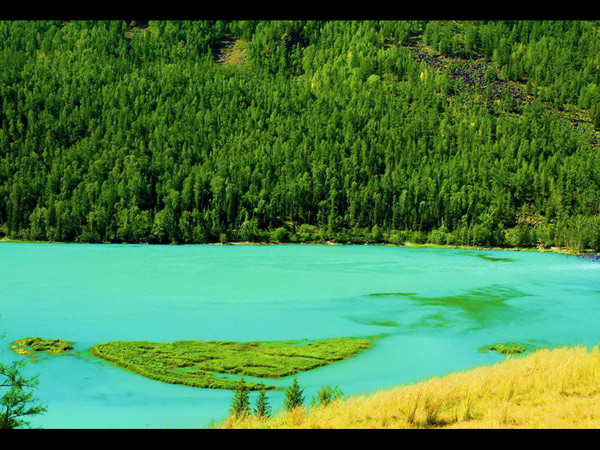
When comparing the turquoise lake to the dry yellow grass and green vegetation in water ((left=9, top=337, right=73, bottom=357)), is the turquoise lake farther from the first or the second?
the dry yellow grass

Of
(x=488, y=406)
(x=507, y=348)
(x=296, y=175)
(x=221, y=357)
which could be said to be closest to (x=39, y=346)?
(x=221, y=357)

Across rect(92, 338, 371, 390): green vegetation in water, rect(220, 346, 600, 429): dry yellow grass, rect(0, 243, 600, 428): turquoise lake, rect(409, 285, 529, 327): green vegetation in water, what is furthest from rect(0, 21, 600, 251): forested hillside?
rect(220, 346, 600, 429): dry yellow grass

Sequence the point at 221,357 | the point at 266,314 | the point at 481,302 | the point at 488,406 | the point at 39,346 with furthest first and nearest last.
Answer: the point at 481,302 → the point at 266,314 → the point at 39,346 → the point at 221,357 → the point at 488,406

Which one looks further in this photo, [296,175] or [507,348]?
[296,175]

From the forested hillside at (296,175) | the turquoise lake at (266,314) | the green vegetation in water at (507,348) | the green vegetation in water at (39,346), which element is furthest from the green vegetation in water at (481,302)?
the forested hillside at (296,175)

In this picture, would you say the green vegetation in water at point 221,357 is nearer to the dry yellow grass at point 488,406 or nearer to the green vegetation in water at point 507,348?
the green vegetation in water at point 507,348

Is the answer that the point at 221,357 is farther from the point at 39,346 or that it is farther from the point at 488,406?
the point at 488,406
